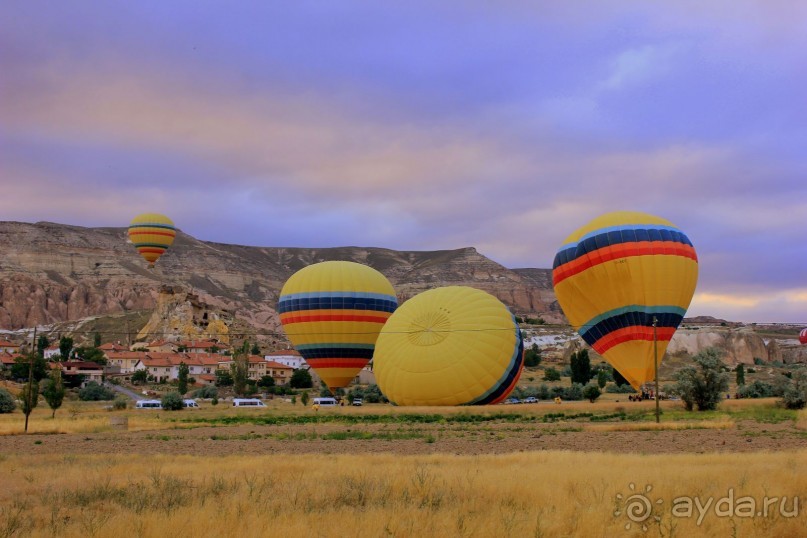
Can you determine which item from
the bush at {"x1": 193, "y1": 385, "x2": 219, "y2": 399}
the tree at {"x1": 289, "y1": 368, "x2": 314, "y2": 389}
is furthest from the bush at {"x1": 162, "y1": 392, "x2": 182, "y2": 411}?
the tree at {"x1": 289, "y1": 368, "x2": 314, "y2": 389}

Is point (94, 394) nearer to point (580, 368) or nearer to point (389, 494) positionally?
point (580, 368)

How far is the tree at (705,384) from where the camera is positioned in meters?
40.6

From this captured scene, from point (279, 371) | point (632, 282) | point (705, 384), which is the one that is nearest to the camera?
point (705, 384)

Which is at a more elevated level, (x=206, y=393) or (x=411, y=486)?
(x=411, y=486)

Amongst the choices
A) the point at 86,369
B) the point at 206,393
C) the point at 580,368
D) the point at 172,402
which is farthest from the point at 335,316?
the point at 86,369

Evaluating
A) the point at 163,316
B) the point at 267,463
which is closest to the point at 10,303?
A: the point at 163,316

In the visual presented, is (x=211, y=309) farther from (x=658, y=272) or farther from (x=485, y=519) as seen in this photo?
(x=485, y=519)

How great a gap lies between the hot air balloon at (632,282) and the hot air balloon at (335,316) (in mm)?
15762

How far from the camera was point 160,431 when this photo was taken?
1307 inches

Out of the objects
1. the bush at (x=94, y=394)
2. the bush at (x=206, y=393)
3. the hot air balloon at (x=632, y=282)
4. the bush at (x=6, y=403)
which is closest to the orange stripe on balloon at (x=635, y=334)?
the hot air balloon at (x=632, y=282)

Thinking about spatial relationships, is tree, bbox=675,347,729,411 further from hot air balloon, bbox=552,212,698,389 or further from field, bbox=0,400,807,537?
field, bbox=0,400,807,537

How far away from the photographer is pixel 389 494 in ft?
43.7

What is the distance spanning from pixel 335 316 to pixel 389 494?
137 ft

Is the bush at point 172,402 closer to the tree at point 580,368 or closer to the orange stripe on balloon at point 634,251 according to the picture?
the orange stripe on balloon at point 634,251
